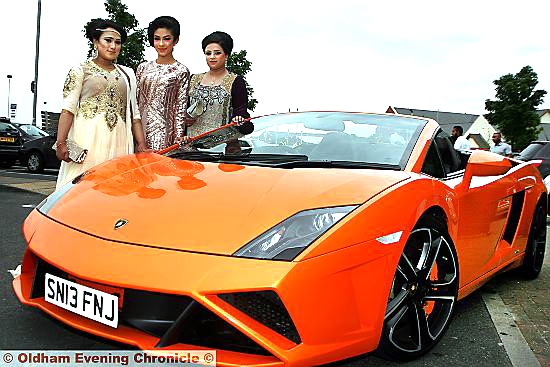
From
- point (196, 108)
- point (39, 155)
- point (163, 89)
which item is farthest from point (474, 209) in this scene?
point (39, 155)

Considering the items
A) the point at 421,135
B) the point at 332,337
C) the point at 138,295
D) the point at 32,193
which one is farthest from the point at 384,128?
the point at 32,193

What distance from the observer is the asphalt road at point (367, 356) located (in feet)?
8.06

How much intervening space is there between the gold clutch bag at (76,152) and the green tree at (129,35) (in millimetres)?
15580

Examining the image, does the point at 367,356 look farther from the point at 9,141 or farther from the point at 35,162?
the point at 9,141

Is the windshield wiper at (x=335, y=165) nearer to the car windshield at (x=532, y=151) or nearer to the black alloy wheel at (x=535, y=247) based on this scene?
the black alloy wheel at (x=535, y=247)

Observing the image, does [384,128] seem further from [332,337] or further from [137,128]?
[137,128]

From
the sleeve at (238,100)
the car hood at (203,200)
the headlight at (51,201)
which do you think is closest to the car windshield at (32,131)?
the sleeve at (238,100)

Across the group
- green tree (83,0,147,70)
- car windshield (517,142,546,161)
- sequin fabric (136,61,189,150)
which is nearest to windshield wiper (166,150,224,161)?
sequin fabric (136,61,189,150)

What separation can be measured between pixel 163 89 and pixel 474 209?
223 cm

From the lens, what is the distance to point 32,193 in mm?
8516

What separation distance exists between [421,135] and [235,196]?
3.83 ft

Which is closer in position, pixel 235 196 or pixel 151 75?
pixel 235 196

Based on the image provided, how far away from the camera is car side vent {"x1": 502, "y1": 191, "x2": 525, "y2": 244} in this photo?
3754 millimetres

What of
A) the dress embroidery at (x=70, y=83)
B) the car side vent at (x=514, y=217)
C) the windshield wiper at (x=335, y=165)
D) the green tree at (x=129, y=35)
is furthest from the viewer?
the green tree at (x=129, y=35)
